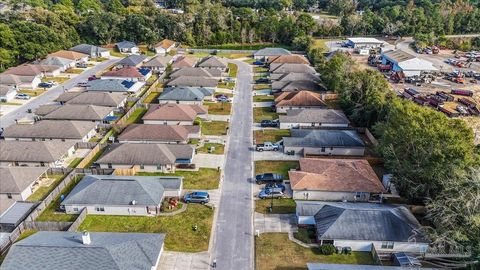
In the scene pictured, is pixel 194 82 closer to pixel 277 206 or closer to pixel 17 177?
pixel 17 177

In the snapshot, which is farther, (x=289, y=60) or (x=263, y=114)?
(x=289, y=60)

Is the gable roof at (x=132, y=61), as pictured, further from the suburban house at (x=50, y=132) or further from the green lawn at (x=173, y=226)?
the green lawn at (x=173, y=226)

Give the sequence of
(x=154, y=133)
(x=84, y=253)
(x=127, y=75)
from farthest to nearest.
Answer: (x=127, y=75)
(x=154, y=133)
(x=84, y=253)

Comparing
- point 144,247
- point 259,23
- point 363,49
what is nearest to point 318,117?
point 144,247

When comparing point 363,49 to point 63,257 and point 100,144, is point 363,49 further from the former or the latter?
point 63,257

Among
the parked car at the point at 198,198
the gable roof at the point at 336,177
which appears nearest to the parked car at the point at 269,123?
the gable roof at the point at 336,177

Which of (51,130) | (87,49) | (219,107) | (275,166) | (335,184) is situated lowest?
(275,166)

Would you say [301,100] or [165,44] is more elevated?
[165,44]

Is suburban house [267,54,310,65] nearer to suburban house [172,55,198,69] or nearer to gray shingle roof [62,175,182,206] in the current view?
suburban house [172,55,198,69]

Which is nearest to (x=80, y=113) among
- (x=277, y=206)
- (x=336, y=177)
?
(x=277, y=206)
